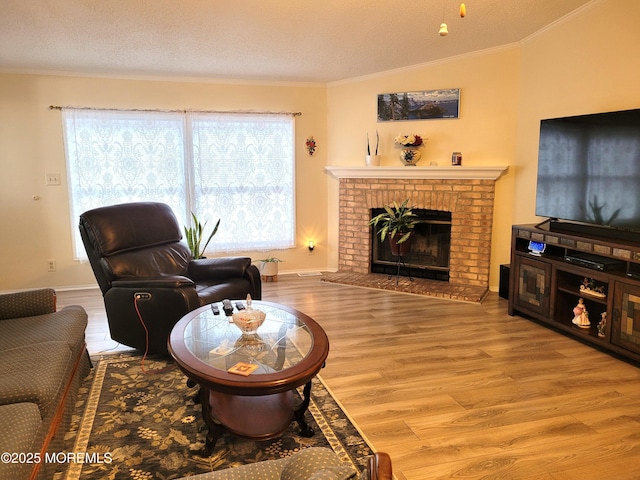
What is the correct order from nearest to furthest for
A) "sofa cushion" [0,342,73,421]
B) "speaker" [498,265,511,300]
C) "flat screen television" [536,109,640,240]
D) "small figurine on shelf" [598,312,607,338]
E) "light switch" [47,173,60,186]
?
"sofa cushion" [0,342,73,421] < "flat screen television" [536,109,640,240] < "small figurine on shelf" [598,312,607,338] < "speaker" [498,265,511,300] < "light switch" [47,173,60,186]

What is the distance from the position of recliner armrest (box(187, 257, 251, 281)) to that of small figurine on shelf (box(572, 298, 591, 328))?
8.79ft

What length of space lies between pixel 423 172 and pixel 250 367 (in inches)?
145

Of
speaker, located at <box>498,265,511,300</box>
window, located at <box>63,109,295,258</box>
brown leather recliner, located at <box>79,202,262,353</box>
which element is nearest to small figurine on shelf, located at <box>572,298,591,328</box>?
speaker, located at <box>498,265,511,300</box>

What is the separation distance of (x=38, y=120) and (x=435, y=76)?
441 cm

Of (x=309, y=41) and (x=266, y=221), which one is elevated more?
(x=309, y=41)

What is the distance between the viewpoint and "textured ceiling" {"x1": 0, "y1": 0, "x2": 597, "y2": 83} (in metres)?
3.29

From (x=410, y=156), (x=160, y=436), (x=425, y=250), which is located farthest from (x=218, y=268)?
(x=425, y=250)

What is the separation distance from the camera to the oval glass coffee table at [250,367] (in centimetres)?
195

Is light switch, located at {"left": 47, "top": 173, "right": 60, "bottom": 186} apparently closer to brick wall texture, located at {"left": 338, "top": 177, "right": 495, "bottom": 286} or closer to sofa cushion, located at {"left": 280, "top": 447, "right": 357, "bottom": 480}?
brick wall texture, located at {"left": 338, "top": 177, "right": 495, "bottom": 286}

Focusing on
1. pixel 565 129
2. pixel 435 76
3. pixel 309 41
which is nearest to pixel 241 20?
pixel 309 41

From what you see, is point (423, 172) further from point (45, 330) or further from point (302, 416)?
point (45, 330)

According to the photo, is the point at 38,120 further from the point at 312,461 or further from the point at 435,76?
the point at 312,461

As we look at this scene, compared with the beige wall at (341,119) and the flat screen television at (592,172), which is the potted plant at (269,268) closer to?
the beige wall at (341,119)

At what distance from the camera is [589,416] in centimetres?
249
